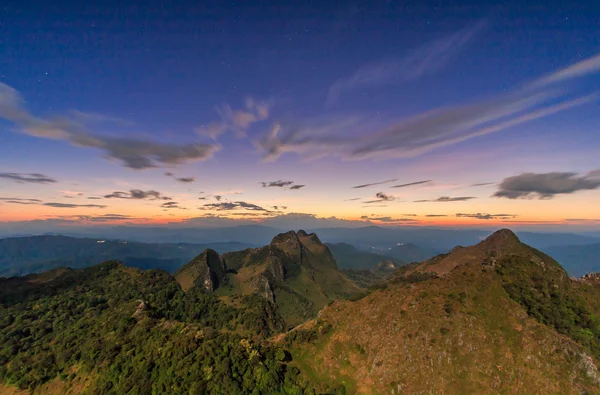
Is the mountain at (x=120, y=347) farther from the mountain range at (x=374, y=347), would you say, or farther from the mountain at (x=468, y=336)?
the mountain at (x=468, y=336)

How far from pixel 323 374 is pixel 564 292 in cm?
9650

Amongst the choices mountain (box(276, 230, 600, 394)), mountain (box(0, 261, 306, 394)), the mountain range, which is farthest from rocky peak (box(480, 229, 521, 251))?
mountain (box(0, 261, 306, 394))

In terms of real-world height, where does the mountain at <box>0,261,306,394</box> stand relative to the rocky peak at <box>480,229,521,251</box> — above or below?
below

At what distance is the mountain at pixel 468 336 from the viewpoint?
69.9 metres

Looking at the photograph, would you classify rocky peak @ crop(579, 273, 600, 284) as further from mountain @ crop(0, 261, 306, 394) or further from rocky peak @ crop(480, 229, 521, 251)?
mountain @ crop(0, 261, 306, 394)

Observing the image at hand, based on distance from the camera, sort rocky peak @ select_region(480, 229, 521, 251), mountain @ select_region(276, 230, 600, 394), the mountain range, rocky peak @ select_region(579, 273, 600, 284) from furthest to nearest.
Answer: rocky peak @ select_region(480, 229, 521, 251) → rocky peak @ select_region(579, 273, 600, 284) → the mountain range → mountain @ select_region(276, 230, 600, 394)

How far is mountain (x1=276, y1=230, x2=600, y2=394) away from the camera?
69875 mm

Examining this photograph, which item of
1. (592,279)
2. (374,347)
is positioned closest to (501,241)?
(592,279)

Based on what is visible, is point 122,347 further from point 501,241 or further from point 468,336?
point 501,241

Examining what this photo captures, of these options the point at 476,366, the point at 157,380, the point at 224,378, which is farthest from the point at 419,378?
the point at 157,380

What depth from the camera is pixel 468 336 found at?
78750 mm

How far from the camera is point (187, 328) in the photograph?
101938 millimetres

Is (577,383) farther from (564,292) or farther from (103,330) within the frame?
(103,330)

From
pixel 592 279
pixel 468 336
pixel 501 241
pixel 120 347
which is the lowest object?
pixel 120 347
